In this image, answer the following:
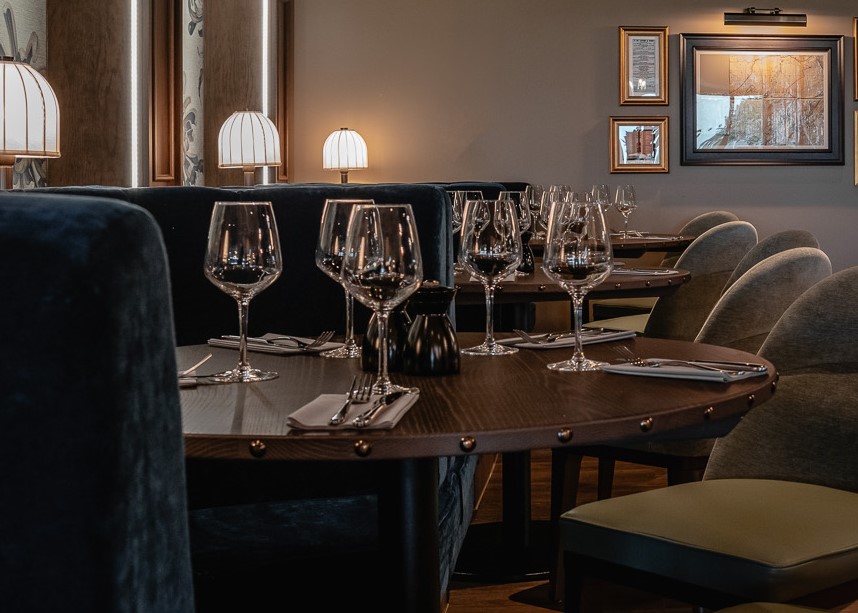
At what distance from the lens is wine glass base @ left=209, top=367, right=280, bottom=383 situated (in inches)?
57.7

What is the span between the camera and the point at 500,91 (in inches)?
291

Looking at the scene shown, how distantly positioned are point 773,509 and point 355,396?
2.42ft

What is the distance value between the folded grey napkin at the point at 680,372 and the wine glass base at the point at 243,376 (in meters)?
0.48

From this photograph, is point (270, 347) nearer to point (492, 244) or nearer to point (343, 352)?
point (343, 352)

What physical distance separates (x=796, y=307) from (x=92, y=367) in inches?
63.1

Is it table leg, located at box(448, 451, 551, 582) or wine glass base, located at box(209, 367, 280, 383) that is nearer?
wine glass base, located at box(209, 367, 280, 383)

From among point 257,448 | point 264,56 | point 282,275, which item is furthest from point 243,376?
point 264,56

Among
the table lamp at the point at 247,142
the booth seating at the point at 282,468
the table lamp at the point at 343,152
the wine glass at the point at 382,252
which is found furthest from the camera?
the table lamp at the point at 343,152

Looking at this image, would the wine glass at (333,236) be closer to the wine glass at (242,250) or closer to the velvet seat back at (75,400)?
the wine glass at (242,250)

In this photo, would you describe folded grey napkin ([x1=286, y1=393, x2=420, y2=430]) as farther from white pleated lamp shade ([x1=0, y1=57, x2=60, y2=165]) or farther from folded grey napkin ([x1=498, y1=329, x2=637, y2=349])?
white pleated lamp shade ([x1=0, y1=57, x2=60, y2=165])

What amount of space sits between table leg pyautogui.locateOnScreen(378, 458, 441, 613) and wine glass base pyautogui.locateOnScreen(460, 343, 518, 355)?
305 millimetres

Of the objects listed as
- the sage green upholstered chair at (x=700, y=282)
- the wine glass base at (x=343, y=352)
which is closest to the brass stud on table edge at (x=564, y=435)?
the wine glass base at (x=343, y=352)

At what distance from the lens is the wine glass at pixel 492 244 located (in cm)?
169

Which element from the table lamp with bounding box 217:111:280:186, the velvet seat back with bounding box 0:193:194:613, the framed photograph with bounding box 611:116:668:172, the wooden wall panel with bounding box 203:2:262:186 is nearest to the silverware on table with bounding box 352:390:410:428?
the velvet seat back with bounding box 0:193:194:613
